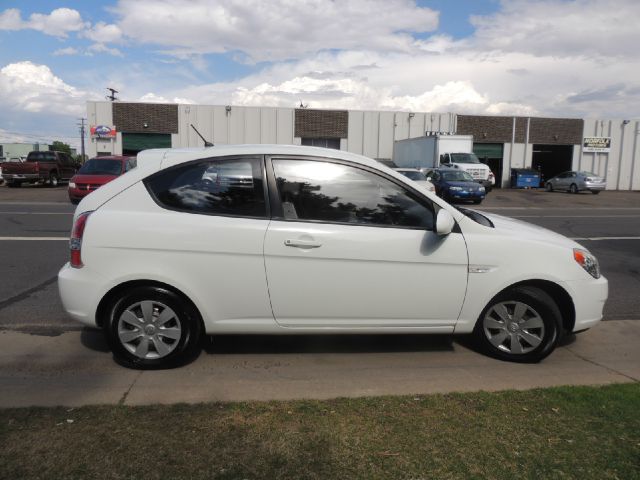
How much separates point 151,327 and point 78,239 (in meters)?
0.85

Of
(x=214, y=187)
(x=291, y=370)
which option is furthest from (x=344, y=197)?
(x=291, y=370)

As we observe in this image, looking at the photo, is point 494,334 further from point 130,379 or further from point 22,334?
point 22,334

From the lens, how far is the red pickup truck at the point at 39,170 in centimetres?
2703

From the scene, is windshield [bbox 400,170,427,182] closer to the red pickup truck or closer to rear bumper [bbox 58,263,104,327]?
rear bumper [bbox 58,263,104,327]

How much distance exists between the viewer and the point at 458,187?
2194cm

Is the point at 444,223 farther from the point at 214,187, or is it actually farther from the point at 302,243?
the point at 214,187

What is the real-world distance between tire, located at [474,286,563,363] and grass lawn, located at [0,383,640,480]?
653 mm

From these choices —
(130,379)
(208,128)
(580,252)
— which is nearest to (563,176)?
(208,128)

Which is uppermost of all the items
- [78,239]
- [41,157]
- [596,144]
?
[596,144]

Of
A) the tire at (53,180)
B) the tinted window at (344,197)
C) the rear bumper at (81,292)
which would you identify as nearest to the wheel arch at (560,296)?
the tinted window at (344,197)

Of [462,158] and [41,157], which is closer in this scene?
[462,158]

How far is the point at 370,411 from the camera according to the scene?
327 cm

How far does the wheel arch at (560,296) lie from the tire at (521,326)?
0.12 ft

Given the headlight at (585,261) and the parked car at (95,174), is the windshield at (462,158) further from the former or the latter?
the headlight at (585,261)
